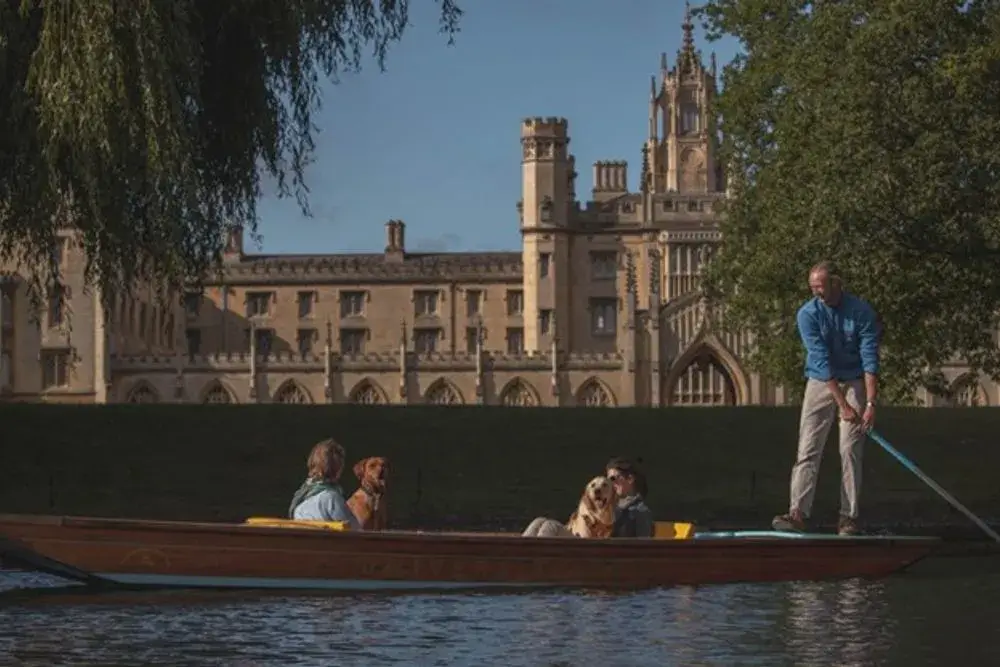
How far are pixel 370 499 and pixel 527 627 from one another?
308 centimetres

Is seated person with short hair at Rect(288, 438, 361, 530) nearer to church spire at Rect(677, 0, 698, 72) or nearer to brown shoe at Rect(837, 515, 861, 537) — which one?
brown shoe at Rect(837, 515, 861, 537)

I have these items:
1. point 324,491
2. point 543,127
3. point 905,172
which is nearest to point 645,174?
point 543,127

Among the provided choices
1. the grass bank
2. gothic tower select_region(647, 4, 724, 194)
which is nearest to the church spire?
gothic tower select_region(647, 4, 724, 194)

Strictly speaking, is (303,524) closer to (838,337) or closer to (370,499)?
(370,499)

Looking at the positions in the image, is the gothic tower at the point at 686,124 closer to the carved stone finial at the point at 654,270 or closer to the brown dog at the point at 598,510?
the carved stone finial at the point at 654,270

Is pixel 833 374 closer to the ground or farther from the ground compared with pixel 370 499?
farther from the ground

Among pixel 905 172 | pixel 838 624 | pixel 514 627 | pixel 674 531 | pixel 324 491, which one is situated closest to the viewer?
pixel 514 627

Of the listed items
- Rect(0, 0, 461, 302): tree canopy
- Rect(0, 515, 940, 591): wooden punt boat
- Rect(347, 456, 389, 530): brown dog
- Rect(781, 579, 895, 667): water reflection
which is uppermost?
Rect(0, 0, 461, 302): tree canopy

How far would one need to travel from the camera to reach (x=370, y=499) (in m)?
17.0

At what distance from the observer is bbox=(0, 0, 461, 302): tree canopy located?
18594 mm

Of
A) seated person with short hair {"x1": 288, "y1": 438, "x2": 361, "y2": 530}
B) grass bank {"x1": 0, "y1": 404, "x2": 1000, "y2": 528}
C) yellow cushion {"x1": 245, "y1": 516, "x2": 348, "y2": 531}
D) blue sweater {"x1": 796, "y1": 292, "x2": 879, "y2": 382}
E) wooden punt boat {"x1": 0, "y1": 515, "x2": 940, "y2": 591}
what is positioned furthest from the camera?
grass bank {"x1": 0, "y1": 404, "x2": 1000, "y2": 528}

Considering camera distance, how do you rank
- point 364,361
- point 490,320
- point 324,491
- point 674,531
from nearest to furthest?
1. point 324,491
2. point 674,531
3. point 364,361
4. point 490,320

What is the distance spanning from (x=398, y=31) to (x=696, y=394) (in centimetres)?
5969

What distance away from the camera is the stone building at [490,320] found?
7975cm
